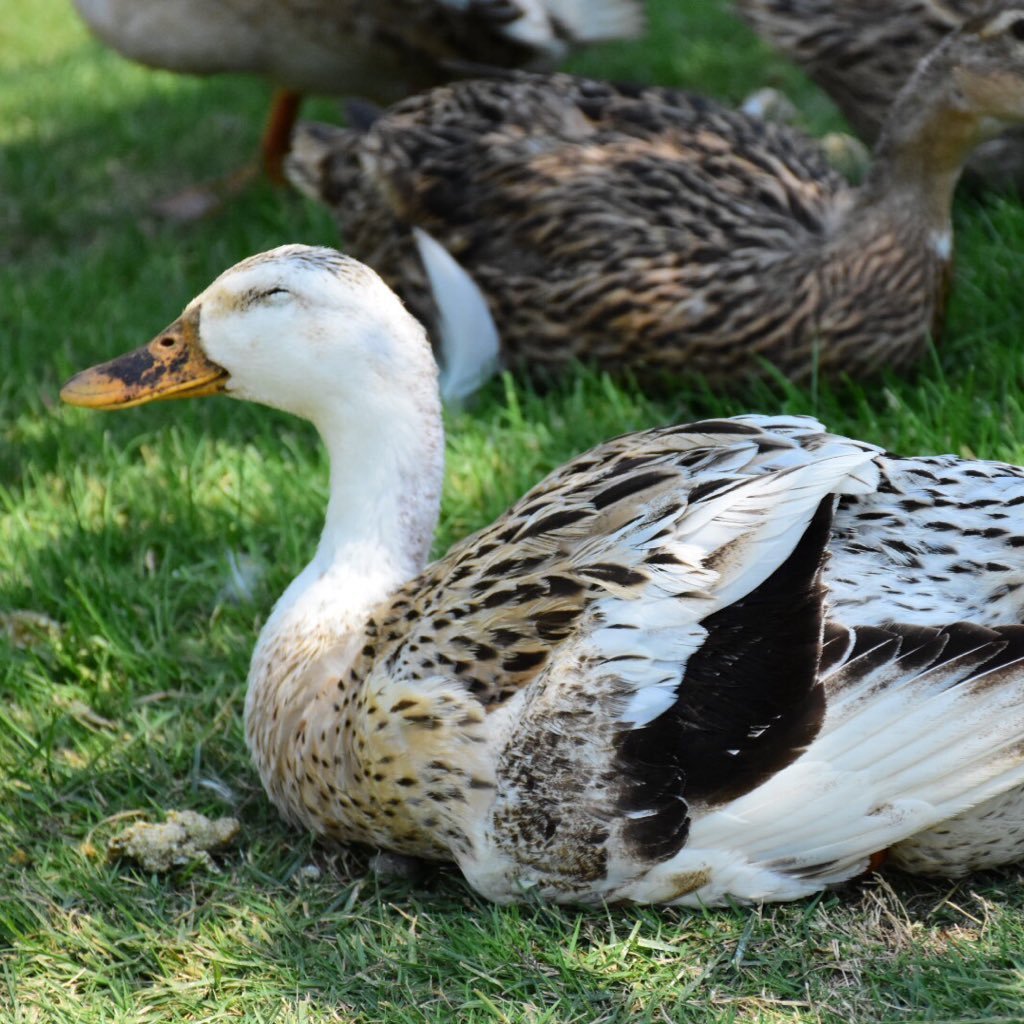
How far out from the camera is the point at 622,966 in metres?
2.65

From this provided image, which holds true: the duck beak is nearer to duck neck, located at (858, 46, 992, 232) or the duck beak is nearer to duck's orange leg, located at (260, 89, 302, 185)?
duck neck, located at (858, 46, 992, 232)

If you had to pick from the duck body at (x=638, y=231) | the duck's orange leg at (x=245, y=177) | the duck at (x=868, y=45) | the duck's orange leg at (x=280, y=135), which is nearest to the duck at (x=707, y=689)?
the duck body at (x=638, y=231)

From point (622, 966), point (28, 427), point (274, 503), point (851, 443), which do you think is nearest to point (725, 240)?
point (274, 503)

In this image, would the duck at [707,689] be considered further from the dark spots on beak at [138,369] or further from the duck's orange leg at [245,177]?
the duck's orange leg at [245,177]

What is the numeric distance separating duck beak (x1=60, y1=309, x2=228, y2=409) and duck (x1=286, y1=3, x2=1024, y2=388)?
160 centimetres

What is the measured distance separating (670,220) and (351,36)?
216cm

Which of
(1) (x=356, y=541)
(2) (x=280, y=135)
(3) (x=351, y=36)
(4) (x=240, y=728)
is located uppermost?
(3) (x=351, y=36)

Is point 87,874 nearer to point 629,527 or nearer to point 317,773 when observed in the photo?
point 317,773

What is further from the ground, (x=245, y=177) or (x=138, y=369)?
(x=138, y=369)

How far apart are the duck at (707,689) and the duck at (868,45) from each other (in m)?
2.74

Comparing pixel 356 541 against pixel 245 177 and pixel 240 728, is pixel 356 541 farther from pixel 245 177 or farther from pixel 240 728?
pixel 245 177

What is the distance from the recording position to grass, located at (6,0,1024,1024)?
2.63m

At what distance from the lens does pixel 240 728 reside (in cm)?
346

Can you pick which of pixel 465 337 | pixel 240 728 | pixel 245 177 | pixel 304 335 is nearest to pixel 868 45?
pixel 465 337
